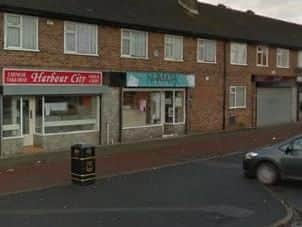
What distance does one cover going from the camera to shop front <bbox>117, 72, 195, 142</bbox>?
76.2 feet

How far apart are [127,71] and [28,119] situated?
16.9ft

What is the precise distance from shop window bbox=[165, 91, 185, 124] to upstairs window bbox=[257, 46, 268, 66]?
8.18 meters

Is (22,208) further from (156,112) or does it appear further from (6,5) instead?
(156,112)

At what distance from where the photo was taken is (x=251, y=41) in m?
31.3

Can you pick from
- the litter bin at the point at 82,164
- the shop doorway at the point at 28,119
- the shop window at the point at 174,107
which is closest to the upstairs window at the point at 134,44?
the shop window at the point at 174,107

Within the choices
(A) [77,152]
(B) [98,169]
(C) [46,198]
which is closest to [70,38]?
(B) [98,169]

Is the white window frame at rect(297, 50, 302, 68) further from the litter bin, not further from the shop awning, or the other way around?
the litter bin

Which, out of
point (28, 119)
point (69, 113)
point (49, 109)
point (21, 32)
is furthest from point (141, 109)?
point (21, 32)

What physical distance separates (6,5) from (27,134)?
4.50 m

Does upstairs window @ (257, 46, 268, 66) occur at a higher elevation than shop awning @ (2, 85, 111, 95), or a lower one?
higher

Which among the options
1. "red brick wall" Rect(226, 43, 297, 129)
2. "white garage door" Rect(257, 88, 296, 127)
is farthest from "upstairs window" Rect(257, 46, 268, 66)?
"white garage door" Rect(257, 88, 296, 127)

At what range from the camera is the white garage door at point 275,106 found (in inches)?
1315

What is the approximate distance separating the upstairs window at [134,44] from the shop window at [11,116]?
557 centimetres

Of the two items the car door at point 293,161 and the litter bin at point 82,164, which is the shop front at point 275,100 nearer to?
the car door at point 293,161
